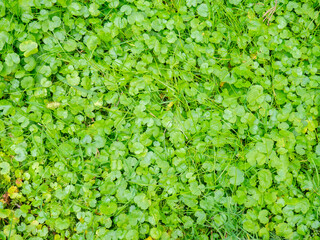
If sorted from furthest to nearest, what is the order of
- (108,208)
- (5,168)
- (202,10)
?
(202,10) < (5,168) < (108,208)

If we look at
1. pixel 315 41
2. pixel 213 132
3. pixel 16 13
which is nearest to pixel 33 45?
pixel 16 13

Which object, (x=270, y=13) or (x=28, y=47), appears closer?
(x=28, y=47)

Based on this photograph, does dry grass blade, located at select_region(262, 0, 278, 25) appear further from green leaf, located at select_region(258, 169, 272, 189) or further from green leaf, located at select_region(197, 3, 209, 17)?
green leaf, located at select_region(258, 169, 272, 189)

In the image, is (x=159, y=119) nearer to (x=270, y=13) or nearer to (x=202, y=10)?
(x=202, y=10)

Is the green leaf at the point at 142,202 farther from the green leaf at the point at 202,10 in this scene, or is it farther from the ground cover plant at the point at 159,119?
the green leaf at the point at 202,10

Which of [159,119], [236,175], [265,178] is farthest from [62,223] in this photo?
[265,178]

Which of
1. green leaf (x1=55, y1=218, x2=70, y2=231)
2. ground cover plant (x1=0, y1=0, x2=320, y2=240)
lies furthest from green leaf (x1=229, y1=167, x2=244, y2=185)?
green leaf (x1=55, y1=218, x2=70, y2=231)

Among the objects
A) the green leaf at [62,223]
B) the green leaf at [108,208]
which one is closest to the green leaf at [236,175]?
the green leaf at [108,208]

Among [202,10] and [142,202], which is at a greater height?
[202,10]
